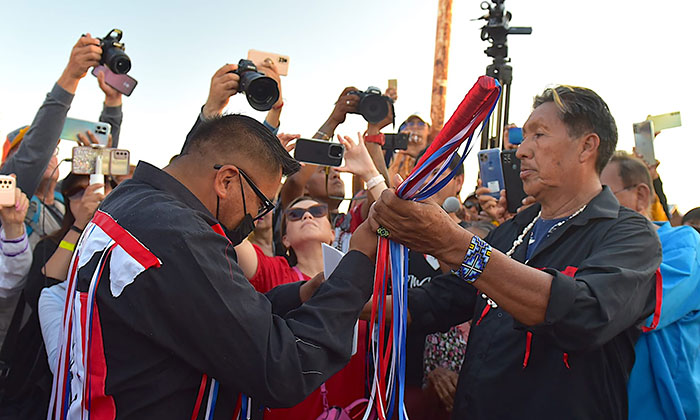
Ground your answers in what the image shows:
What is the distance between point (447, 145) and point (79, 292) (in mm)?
1204

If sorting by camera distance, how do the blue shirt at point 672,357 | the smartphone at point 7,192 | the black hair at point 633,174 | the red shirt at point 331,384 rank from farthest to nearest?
the black hair at point 633,174
the smartphone at point 7,192
the red shirt at point 331,384
the blue shirt at point 672,357

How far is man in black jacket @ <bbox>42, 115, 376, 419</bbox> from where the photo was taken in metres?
1.51

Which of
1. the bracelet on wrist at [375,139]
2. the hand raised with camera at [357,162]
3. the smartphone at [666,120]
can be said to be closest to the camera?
the hand raised with camera at [357,162]

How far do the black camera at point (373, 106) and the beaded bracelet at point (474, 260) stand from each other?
2.44 m

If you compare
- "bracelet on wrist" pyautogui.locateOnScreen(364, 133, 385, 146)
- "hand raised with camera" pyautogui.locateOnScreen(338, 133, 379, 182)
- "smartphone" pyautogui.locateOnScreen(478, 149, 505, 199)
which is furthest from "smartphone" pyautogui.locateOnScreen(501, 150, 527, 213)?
"hand raised with camera" pyautogui.locateOnScreen(338, 133, 379, 182)

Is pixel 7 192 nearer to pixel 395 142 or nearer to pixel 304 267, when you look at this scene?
pixel 304 267

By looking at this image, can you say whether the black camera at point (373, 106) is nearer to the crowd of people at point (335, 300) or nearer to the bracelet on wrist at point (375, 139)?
the bracelet on wrist at point (375, 139)

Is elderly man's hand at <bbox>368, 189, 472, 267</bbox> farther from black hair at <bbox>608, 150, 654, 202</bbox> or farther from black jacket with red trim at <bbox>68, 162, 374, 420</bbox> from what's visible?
black hair at <bbox>608, 150, 654, 202</bbox>

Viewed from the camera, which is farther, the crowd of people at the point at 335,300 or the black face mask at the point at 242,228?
the black face mask at the point at 242,228

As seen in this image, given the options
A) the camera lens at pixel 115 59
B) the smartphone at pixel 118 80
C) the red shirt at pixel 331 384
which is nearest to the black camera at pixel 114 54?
the camera lens at pixel 115 59

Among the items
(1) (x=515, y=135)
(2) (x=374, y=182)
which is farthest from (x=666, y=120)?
(2) (x=374, y=182)

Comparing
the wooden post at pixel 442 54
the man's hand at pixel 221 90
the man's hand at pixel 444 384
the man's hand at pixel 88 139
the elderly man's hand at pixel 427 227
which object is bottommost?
the man's hand at pixel 444 384

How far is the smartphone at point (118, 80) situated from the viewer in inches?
159

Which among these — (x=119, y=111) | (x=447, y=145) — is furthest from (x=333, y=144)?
(x=119, y=111)
